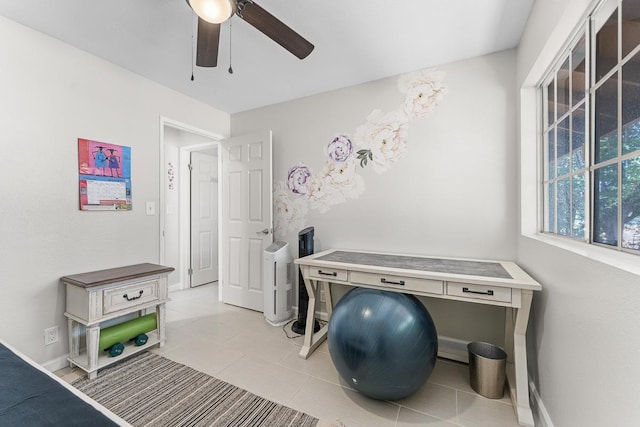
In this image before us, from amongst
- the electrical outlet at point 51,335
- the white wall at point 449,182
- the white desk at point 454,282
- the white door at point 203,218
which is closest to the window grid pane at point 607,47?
the white wall at point 449,182

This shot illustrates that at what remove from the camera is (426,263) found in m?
1.96

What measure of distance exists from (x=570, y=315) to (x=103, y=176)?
10.3ft

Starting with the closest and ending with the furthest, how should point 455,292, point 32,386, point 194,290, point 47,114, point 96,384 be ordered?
1. point 32,386
2. point 455,292
3. point 96,384
4. point 47,114
5. point 194,290

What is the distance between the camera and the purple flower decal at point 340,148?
8.50 feet

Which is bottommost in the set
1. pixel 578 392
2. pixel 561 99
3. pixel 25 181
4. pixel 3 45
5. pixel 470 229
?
pixel 578 392

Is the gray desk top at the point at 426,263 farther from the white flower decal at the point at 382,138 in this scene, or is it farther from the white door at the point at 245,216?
the white door at the point at 245,216

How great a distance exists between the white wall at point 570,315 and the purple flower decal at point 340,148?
4.47ft

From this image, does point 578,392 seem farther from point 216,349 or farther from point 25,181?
point 25,181

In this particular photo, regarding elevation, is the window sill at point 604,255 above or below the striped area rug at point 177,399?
above

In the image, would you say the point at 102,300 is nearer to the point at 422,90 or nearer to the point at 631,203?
the point at 631,203

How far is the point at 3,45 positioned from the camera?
1.68m

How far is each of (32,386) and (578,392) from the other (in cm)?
200

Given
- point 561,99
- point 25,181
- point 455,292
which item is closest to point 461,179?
point 561,99

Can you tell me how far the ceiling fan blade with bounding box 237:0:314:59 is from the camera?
1313 mm
